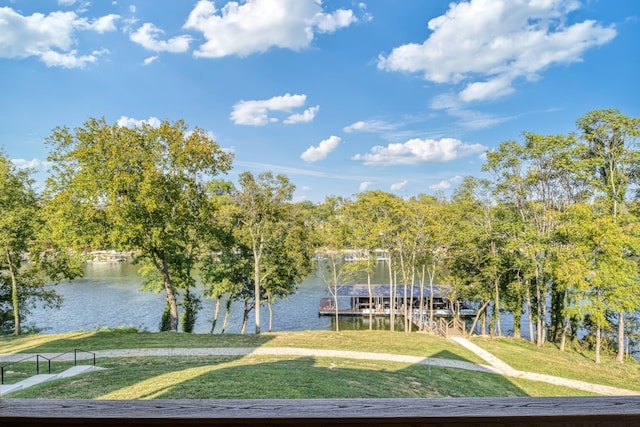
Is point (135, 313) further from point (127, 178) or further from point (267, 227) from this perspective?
point (127, 178)

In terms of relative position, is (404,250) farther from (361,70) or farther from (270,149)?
(361,70)

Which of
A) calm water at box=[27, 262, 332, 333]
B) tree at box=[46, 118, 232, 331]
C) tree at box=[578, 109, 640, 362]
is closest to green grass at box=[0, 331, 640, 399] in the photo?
tree at box=[46, 118, 232, 331]

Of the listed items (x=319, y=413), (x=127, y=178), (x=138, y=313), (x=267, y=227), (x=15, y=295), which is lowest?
(x=138, y=313)

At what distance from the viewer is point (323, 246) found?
19609 mm

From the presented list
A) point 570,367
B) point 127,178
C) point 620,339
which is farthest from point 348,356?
point 620,339

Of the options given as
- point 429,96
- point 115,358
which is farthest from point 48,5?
point 429,96

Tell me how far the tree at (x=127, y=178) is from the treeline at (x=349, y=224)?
4 centimetres

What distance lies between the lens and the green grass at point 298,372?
5488mm

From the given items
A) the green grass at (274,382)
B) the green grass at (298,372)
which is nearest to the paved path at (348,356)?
the green grass at (298,372)

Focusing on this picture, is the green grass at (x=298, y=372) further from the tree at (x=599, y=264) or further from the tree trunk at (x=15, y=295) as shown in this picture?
the tree trunk at (x=15, y=295)

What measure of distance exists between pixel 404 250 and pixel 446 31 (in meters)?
13.2

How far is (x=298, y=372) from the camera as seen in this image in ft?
22.6

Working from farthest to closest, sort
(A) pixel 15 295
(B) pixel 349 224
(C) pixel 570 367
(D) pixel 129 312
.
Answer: (D) pixel 129 312 → (B) pixel 349 224 → (A) pixel 15 295 → (C) pixel 570 367

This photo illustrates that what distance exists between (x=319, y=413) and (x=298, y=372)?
6242 millimetres
